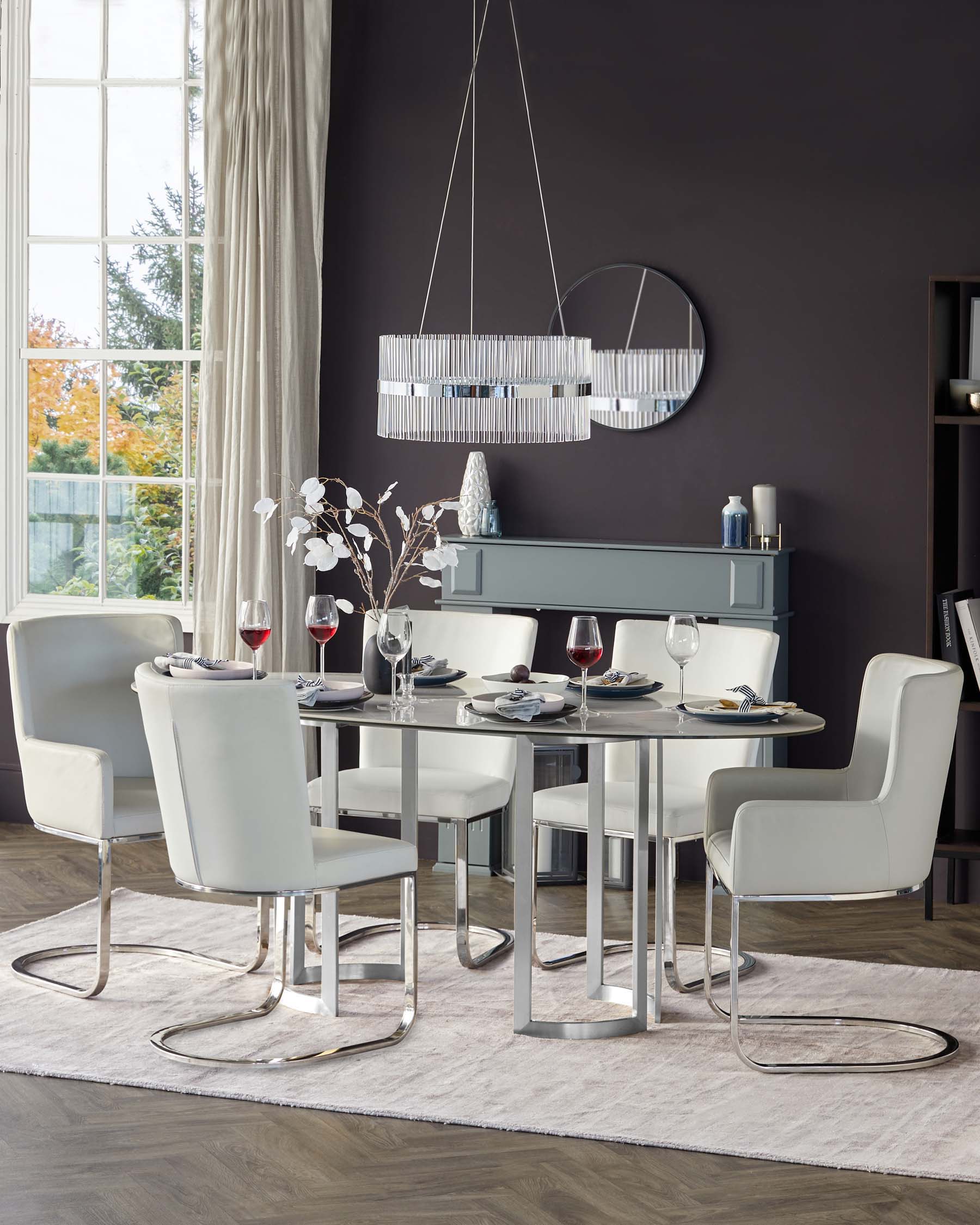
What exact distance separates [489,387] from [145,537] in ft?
8.85

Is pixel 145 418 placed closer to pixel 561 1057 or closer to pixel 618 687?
pixel 618 687

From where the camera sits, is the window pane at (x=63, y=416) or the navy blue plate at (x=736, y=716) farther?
the window pane at (x=63, y=416)

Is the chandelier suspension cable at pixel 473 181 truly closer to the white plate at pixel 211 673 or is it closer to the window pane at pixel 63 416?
the window pane at pixel 63 416

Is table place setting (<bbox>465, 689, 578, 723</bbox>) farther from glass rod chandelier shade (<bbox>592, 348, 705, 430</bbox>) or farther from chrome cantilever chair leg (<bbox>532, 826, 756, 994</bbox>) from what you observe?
glass rod chandelier shade (<bbox>592, 348, 705, 430</bbox>)

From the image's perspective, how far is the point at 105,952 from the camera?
4.22m

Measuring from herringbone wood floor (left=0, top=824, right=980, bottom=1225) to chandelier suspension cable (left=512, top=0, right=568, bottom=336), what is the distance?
3.19 m

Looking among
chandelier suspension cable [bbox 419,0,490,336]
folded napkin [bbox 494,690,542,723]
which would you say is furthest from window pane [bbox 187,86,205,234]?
folded napkin [bbox 494,690,542,723]

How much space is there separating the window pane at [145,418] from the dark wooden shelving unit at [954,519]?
2824 mm

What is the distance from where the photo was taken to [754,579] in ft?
17.6

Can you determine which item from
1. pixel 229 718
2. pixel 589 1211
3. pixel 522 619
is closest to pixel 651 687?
pixel 522 619

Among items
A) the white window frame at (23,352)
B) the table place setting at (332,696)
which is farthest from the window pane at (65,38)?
the table place setting at (332,696)

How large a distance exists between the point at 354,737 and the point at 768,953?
205 centimetres

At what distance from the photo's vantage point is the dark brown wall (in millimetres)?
5387

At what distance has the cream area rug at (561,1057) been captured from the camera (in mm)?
3373
